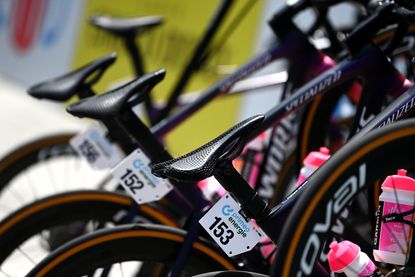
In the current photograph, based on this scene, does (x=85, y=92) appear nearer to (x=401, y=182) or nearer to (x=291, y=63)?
(x=291, y=63)

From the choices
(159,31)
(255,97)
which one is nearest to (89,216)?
(255,97)

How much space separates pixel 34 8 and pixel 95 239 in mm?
5680

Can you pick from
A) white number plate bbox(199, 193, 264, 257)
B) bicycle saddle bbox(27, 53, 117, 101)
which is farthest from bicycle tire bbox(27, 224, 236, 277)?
bicycle saddle bbox(27, 53, 117, 101)

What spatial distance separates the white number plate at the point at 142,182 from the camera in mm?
2900

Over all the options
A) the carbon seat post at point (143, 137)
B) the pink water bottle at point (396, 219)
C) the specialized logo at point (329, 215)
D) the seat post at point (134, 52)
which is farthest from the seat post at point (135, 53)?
the specialized logo at point (329, 215)

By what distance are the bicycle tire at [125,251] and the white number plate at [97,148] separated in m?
0.90

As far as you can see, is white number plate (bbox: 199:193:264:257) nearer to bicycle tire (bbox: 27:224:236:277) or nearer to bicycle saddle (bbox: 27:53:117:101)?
bicycle tire (bbox: 27:224:236:277)

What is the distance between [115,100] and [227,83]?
2.89 feet

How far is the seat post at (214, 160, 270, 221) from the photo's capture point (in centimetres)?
233

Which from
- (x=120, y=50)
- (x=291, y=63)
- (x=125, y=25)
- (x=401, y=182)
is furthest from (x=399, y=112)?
(x=120, y=50)

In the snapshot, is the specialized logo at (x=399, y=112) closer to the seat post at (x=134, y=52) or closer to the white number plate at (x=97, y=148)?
the white number plate at (x=97, y=148)

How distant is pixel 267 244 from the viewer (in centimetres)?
299

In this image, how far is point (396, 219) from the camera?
243 centimetres

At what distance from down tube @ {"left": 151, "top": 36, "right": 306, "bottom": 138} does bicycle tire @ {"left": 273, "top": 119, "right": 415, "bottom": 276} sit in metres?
1.54
